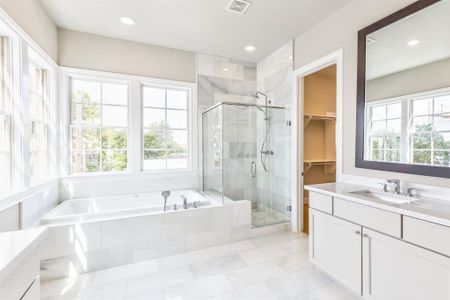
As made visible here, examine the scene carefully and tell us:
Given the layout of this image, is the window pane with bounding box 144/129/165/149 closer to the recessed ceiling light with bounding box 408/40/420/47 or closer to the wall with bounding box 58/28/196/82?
the wall with bounding box 58/28/196/82

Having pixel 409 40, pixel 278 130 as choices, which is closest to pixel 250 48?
pixel 278 130

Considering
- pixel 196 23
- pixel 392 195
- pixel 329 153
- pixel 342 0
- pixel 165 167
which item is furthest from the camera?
pixel 329 153

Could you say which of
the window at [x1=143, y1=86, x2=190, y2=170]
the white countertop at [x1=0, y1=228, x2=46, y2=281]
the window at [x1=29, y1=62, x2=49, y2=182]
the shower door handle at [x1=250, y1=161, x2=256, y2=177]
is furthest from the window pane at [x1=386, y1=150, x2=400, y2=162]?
the window at [x1=29, y1=62, x2=49, y2=182]

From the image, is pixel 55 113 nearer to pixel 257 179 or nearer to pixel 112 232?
pixel 112 232

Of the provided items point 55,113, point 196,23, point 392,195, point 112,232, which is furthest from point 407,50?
point 55,113

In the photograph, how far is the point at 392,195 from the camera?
1793 millimetres

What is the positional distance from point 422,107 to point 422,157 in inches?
15.8

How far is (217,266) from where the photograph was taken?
2.25 meters

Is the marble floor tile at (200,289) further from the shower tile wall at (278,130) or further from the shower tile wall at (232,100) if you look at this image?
the shower tile wall at (278,130)

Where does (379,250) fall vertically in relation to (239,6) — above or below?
below

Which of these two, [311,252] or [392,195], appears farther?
[311,252]

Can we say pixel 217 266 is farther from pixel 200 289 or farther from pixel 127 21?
pixel 127 21

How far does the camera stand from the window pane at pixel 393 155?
191cm

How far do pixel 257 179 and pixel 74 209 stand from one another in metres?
2.67
